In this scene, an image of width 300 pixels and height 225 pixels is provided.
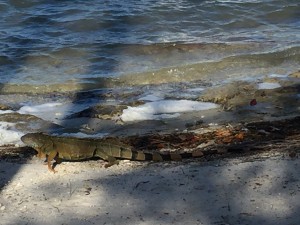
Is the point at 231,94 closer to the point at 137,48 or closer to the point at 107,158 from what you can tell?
the point at 107,158

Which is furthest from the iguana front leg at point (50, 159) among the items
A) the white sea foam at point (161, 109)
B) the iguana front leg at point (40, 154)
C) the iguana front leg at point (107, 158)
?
the white sea foam at point (161, 109)

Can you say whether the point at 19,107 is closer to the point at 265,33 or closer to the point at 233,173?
the point at 233,173

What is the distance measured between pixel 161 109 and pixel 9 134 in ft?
7.55

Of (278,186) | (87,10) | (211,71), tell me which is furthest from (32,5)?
(278,186)

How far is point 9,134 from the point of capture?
26.8ft

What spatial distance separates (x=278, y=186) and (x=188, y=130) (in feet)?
9.11

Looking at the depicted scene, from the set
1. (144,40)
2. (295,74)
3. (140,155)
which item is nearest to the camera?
(140,155)

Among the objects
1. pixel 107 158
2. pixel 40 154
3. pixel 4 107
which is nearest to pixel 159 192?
pixel 107 158

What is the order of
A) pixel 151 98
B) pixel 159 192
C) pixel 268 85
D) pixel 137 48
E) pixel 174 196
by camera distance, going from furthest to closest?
pixel 137 48
pixel 268 85
pixel 151 98
pixel 159 192
pixel 174 196

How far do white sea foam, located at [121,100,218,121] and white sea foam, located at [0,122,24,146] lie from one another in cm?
149

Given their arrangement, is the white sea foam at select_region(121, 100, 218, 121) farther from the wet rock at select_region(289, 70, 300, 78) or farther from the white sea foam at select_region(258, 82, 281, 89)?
the wet rock at select_region(289, 70, 300, 78)

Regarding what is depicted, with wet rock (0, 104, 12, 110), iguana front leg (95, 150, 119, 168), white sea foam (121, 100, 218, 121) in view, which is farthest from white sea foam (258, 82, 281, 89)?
iguana front leg (95, 150, 119, 168)

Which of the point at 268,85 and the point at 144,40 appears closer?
the point at 268,85

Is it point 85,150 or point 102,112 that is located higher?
point 85,150
